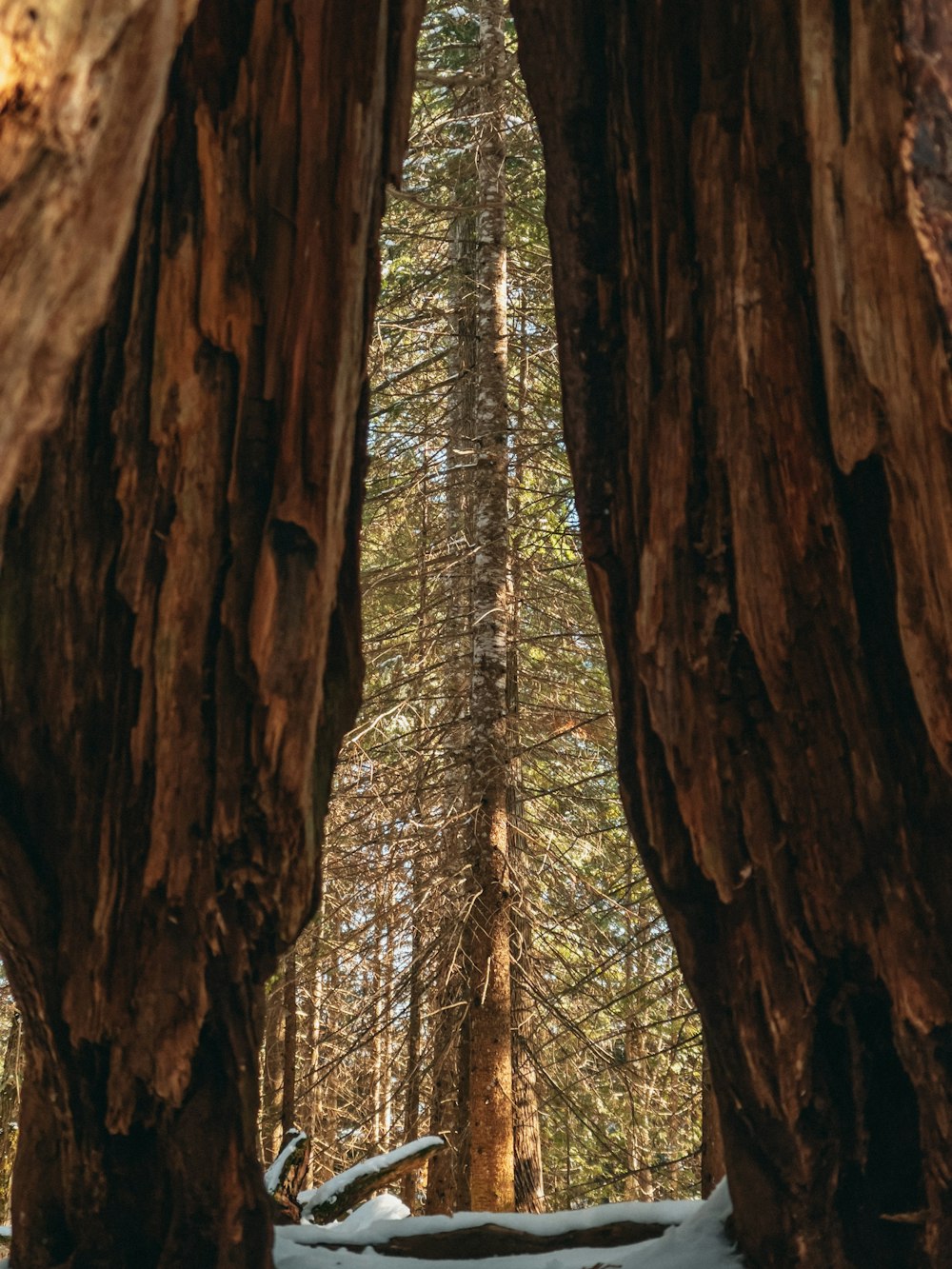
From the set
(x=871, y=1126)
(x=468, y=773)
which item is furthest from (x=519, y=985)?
(x=871, y=1126)

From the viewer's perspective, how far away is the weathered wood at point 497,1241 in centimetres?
404

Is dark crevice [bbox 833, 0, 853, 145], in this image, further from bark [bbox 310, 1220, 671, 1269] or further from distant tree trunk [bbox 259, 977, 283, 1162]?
distant tree trunk [bbox 259, 977, 283, 1162]

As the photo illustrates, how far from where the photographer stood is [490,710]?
746 centimetres

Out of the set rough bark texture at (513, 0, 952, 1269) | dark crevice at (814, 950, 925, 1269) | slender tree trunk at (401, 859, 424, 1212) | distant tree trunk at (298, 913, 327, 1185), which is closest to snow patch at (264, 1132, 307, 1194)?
slender tree trunk at (401, 859, 424, 1212)

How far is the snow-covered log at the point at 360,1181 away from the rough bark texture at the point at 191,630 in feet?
6.81

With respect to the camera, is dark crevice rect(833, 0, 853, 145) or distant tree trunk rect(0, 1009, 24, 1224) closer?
dark crevice rect(833, 0, 853, 145)

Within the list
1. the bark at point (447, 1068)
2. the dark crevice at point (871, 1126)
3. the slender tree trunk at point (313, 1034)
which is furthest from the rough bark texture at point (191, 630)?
the slender tree trunk at point (313, 1034)

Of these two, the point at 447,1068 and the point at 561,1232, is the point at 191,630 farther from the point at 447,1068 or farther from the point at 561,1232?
the point at 447,1068

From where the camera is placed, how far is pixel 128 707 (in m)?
3.26

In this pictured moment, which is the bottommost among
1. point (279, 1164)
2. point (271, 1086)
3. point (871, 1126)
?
point (279, 1164)

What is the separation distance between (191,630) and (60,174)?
176 cm

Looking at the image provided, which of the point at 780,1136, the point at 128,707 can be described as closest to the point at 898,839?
the point at 780,1136

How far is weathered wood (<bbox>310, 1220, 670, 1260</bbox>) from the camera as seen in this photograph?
404 cm

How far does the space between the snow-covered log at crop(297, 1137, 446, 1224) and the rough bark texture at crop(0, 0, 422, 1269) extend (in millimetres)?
2076
